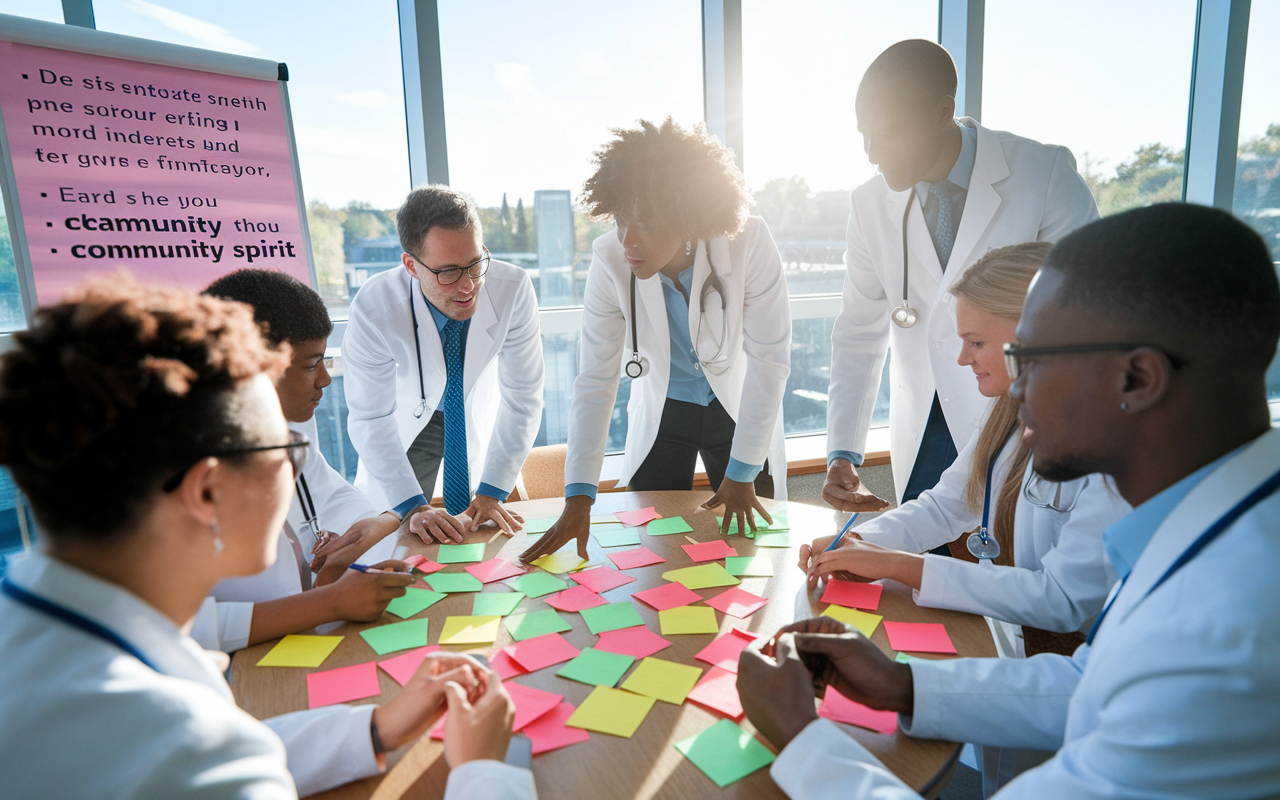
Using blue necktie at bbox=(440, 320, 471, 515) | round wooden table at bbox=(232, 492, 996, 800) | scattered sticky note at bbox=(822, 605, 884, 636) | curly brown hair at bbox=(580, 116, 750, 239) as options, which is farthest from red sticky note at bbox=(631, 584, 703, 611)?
blue necktie at bbox=(440, 320, 471, 515)

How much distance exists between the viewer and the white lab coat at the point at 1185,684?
57 centimetres

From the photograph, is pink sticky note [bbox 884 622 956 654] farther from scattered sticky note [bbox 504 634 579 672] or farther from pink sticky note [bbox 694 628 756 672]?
scattered sticky note [bbox 504 634 579 672]

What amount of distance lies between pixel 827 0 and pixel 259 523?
11.4ft

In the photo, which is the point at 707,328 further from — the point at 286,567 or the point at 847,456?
the point at 286,567

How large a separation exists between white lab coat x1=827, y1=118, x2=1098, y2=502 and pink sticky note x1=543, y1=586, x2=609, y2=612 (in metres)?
1.03

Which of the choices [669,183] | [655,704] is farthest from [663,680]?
[669,183]

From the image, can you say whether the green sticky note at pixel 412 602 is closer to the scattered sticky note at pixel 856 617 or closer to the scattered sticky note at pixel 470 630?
the scattered sticky note at pixel 470 630

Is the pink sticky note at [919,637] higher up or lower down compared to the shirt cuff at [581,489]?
lower down

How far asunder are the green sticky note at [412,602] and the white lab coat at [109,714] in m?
0.64

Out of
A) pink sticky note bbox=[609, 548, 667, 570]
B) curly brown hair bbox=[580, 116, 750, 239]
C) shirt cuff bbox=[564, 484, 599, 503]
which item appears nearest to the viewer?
pink sticky note bbox=[609, 548, 667, 570]

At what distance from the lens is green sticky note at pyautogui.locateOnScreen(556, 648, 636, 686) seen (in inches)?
40.9

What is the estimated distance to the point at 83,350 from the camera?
0.57m

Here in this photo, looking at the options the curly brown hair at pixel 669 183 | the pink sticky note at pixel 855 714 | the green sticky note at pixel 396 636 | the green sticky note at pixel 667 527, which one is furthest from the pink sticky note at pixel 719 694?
the curly brown hair at pixel 669 183

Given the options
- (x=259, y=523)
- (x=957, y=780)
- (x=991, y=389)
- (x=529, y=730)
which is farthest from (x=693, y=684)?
(x=957, y=780)
